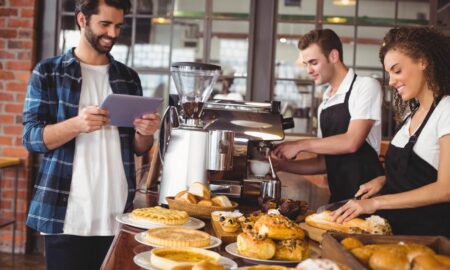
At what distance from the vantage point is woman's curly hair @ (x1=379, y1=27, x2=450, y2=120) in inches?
77.0

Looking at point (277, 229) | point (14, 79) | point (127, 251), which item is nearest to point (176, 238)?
point (127, 251)

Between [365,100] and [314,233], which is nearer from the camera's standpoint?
[314,233]

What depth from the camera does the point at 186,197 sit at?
1.94 metres

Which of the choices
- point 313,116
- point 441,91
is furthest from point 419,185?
point 313,116

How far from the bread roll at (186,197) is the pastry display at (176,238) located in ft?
1.15

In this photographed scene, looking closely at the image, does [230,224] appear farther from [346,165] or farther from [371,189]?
[346,165]

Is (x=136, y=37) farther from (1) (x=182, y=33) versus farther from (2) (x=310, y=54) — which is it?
(2) (x=310, y=54)

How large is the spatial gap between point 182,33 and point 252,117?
236cm

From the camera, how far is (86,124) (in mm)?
1940

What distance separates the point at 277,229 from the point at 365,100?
159 centimetres

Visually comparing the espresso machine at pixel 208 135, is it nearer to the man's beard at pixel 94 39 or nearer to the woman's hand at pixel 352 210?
the man's beard at pixel 94 39

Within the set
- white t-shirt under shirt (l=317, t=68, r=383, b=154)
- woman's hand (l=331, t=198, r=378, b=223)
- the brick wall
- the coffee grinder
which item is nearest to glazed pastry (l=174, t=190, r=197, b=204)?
the coffee grinder

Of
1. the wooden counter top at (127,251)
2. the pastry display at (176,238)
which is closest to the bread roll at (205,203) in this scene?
the wooden counter top at (127,251)

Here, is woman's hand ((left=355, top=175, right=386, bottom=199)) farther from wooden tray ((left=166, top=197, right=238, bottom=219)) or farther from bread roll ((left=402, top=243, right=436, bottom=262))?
bread roll ((left=402, top=243, right=436, bottom=262))
